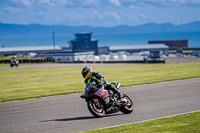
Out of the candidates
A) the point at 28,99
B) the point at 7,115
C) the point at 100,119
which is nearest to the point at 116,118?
the point at 100,119

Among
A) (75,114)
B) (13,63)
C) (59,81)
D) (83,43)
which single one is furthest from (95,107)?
(83,43)

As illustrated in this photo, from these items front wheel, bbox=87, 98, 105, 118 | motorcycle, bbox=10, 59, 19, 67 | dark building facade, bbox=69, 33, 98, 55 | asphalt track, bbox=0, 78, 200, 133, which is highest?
dark building facade, bbox=69, 33, 98, 55

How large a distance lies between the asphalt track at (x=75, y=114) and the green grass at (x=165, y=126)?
790 mm

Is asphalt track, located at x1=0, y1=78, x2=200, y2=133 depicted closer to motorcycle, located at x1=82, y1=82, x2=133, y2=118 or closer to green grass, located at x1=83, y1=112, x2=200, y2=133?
motorcycle, located at x1=82, y1=82, x2=133, y2=118

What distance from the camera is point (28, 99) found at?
18.4 metres

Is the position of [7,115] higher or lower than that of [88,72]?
lower

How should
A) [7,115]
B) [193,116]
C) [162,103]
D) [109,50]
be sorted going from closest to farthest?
[193,116] < [7,115] < [162,103] < [109,50]

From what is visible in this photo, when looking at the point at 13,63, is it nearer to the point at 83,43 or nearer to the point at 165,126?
the point at 165,126

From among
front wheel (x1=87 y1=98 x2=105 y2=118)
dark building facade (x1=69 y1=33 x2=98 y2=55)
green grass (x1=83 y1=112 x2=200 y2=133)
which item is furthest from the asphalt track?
dark building facade (x1=69 y1=33 x2=98 y2=55)

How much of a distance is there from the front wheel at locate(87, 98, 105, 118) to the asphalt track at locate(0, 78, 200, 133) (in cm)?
20

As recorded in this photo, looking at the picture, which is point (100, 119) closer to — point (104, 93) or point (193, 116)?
point (104, 93)

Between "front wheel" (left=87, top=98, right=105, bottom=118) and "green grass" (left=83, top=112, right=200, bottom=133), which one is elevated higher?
"front wheel" (left=87, top=98, right=105, bottom=118)

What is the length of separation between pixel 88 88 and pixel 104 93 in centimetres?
67

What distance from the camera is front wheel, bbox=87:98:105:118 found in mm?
11539
